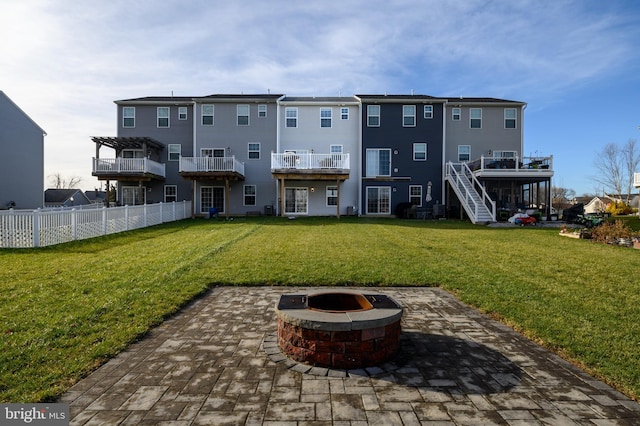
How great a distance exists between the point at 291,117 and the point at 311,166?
521 cm

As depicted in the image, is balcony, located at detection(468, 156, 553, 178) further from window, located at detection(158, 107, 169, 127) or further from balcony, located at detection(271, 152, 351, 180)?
window, located at detection(158, 107, 169, 127)

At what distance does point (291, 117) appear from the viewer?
77.4 feet

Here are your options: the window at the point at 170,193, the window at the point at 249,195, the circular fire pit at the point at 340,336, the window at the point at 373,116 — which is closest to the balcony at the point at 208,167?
the window at the point at 249,195

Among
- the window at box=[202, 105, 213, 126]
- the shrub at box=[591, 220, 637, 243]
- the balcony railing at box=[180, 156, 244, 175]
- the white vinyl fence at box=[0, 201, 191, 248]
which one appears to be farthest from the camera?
the window at box=[202, 105, 213, 126]

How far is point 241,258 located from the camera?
8.26 metres

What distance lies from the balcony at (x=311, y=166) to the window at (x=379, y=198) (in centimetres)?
354

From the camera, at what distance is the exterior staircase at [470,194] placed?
59.6ft

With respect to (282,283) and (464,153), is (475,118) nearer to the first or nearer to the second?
(464,153)

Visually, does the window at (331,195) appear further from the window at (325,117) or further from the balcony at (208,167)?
the balcony at (208,167)

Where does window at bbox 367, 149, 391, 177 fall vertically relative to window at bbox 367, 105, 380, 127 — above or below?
below

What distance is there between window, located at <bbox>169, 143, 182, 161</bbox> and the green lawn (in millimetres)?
13665

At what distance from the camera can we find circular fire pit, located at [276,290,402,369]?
3168 mm

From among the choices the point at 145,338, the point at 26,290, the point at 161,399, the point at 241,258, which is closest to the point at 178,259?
the point at 241,258

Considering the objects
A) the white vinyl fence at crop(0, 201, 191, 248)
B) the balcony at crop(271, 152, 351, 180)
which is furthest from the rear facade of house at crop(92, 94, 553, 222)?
the white vinyl fence at crop(0, 201, 191, 248)
